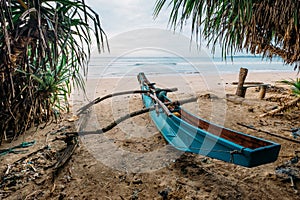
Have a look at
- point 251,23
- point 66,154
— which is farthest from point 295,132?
point 66,154

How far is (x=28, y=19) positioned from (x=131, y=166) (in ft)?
5.71

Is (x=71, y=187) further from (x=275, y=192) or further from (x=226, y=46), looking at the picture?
(x=226, y=46)

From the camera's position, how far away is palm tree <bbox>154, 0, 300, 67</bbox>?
2.07 m

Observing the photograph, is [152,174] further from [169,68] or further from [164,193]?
[169,68]

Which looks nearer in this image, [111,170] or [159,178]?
[159,178]

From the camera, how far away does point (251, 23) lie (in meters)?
2.67

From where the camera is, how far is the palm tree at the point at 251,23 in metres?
2.07

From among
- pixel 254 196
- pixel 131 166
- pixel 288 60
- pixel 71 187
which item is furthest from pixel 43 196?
pixel 288 60

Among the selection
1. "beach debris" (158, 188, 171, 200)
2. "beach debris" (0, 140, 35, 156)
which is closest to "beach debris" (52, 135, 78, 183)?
"beach debris" (0, 140, 35, 156)

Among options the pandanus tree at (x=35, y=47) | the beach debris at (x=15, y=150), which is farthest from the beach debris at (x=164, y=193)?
the beach debris at (x=15, y=150)

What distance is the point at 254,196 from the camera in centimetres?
143

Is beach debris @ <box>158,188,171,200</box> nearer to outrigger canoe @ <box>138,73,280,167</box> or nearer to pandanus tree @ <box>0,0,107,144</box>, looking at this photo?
outrigger canoe @ <box>138,73,280,167</box>

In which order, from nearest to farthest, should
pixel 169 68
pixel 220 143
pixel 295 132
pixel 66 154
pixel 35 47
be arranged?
1. pixel 220 143
2. pixel 35 47
3. pixel 66 154
4. pixel 295 132
5. pixel 169 68

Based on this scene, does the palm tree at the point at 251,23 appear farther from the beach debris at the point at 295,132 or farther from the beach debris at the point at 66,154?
the beach debris at the point at 66,154
